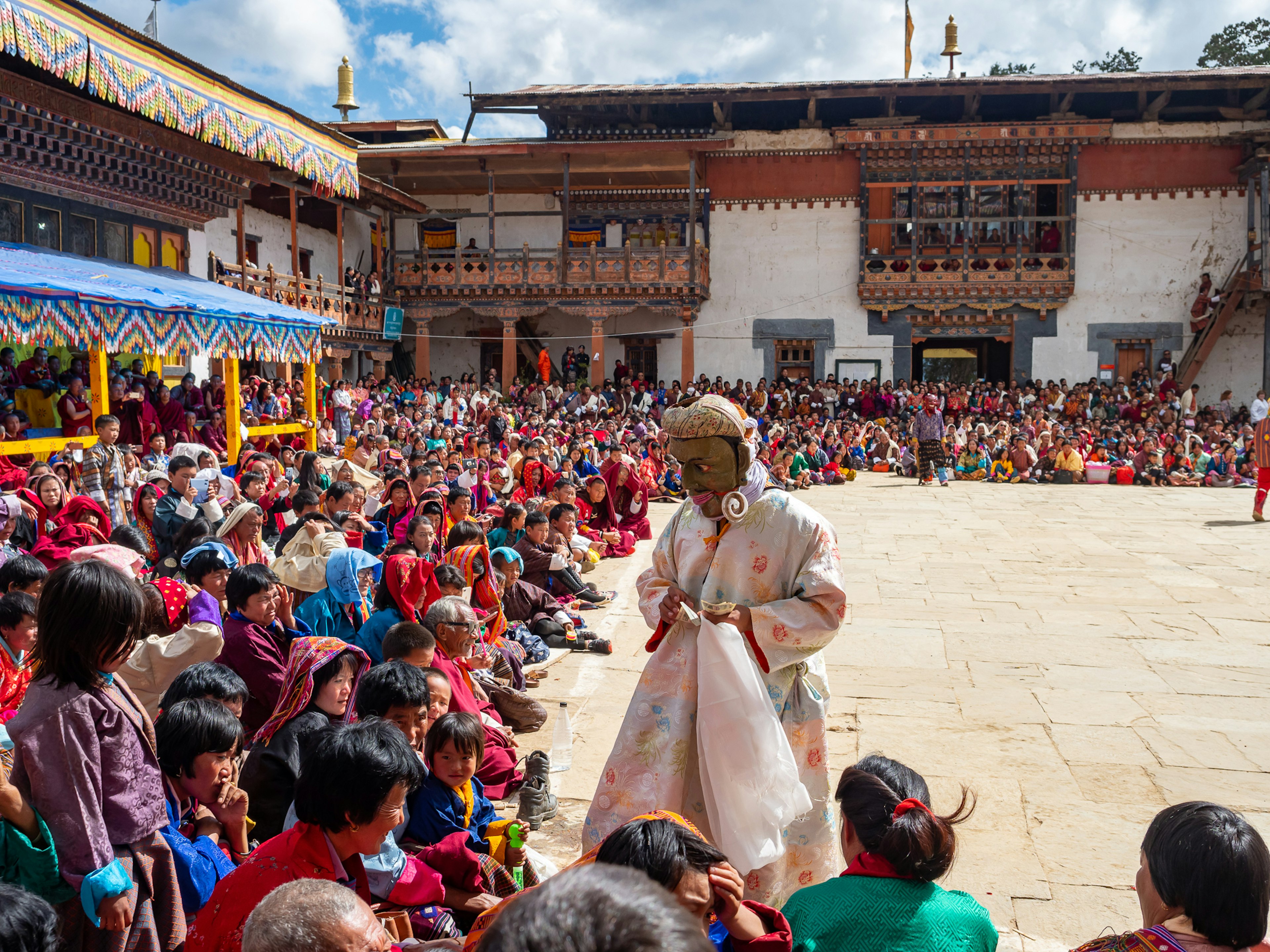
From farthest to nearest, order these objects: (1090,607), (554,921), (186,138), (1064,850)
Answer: (186,138), (1090,607), (1064,850), (554,921)

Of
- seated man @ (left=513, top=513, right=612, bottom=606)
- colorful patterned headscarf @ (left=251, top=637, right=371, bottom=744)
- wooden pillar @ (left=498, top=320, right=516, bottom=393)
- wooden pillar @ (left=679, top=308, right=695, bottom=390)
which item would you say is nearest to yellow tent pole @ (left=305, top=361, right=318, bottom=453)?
seated man @ (left=513, top=513, right=612, bottom=606)

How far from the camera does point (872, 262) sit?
23.7 metres

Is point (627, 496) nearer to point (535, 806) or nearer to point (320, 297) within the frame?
point (535, 806)

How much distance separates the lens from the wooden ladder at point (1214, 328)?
867 inches

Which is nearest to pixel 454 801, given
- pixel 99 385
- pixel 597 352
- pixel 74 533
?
pixel 74 533

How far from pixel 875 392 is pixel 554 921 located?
22.6 meters

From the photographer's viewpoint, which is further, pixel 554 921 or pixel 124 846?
pixel 124 846

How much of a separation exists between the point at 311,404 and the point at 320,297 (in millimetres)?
5265

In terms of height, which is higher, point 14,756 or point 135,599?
point 135,599

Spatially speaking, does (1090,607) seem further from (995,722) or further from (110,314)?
(110,314)

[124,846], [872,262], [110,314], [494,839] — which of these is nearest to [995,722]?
[494,839]

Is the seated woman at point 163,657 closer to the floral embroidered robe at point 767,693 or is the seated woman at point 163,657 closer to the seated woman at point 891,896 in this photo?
the floral embroidered robe at point 767,693

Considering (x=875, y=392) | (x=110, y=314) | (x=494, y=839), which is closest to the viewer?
(x=494, y=839)

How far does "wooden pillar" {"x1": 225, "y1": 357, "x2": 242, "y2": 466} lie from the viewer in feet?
38.1
